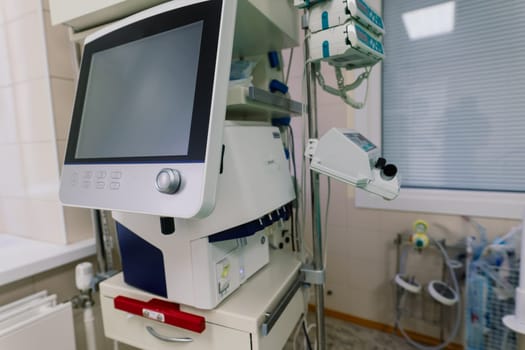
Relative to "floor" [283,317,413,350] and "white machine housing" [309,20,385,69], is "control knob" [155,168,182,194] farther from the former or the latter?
"floor" [283,317,413,350]

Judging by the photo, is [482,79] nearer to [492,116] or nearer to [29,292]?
[492,116]

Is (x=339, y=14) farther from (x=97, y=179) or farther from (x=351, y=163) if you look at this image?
(x=97, y=179)

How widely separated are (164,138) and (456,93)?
1.80m

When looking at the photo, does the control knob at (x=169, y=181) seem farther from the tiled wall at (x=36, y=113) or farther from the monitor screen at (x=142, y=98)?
the tiled wall at (x=36, y=113)

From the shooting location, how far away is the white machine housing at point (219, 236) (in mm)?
667

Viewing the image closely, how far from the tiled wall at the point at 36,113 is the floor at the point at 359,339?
1.61m

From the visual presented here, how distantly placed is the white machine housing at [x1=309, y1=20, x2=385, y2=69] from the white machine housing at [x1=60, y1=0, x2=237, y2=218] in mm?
266

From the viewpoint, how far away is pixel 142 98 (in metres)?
0.59

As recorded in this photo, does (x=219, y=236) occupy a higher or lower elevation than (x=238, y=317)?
higher

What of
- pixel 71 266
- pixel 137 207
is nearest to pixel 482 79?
pixel 137 207

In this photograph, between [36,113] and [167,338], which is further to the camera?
[36,113]

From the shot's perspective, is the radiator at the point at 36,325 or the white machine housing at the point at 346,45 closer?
the white machine housing at the point at 346,45

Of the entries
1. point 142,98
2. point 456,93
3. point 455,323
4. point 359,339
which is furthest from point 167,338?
point 456,93

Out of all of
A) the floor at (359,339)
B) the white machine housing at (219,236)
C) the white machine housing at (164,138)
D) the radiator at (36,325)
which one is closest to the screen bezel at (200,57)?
the white machine housing at (164,138)
